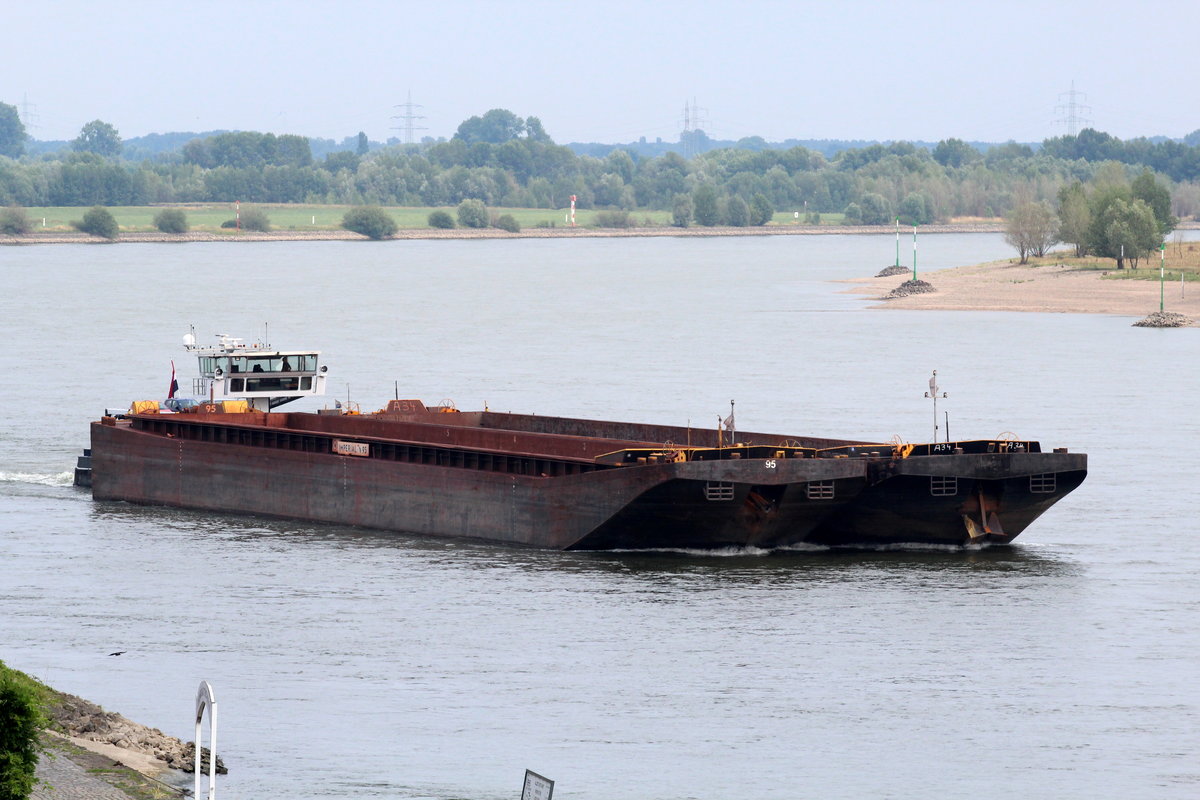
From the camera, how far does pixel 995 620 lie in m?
32.6

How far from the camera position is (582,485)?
36719 mm

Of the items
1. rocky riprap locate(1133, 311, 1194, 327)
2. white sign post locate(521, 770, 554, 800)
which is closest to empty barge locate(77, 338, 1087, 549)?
white sign post locate(521, 770, 554, 800)

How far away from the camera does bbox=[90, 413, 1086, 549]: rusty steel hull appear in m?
35.8

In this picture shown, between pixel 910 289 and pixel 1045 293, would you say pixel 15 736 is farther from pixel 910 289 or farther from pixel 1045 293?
pixel 910 289

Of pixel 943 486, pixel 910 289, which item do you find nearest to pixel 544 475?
pixel 943 486

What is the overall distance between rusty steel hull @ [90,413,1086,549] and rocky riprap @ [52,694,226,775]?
13.2 metres

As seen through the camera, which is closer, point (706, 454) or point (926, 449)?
point (706, 454)

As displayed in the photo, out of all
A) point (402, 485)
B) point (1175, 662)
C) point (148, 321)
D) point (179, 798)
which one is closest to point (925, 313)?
point (148, 321)

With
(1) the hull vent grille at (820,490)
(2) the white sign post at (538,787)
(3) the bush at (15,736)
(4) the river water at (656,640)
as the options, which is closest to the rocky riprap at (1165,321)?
(4) the river water at (656,640)

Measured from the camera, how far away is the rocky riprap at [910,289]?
12625cm

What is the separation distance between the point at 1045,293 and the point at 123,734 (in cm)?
10330

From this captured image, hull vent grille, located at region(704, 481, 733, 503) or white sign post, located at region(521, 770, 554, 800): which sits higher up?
hull vent grille, located at region(704, 481, 733, 503)

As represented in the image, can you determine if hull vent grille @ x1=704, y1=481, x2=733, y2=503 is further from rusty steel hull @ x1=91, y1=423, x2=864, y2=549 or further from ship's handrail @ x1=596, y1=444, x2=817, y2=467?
ship's handrail @ x1=596, y1=444, x2=817, y2=467

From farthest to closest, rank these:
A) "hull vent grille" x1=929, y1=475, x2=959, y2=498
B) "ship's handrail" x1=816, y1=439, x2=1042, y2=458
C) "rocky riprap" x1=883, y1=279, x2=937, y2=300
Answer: "rocky riprap" x1=883, y1=279, x2=937, y2=300 → "ship's handrail" x1=816, y1=439, x2=1042, y2=458 → "hull vent grille" x1=929, y1=475, x2=959, y2=498
